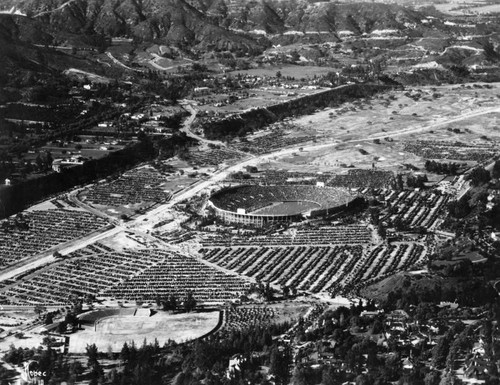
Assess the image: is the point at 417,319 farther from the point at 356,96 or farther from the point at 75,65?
the point at 75,65

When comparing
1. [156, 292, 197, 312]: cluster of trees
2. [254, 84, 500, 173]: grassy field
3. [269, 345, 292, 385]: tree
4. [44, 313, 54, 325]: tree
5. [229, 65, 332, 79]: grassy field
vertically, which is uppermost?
[269, 345, 292, 385]: tree

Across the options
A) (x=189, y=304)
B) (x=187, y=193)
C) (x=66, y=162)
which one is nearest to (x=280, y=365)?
(x=189, y=304)

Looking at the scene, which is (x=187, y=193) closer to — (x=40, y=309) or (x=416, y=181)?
(x=416, y=181)

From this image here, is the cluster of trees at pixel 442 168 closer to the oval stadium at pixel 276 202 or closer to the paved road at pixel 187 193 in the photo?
the oval stadium at pixel 276 202

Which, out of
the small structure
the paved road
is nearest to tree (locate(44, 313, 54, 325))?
the paved road

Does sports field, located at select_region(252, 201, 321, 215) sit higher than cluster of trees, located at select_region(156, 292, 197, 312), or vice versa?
cluster of trees, located at select_region(156, 292, 197, 312)

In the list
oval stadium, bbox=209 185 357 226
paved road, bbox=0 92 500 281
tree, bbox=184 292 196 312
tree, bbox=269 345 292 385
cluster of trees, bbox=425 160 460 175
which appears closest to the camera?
tree, bbox=269 345 292 385

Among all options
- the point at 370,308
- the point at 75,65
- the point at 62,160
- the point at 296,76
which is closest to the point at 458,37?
the point at 296,76

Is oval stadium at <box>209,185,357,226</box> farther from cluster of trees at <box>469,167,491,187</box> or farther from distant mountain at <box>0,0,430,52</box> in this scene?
distant mountain at <box>0,0,430,52</box>

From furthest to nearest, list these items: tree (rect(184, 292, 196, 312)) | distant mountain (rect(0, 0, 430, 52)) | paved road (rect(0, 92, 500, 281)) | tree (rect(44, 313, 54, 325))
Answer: distant mountain (rect(0, 0, 430, 52)) → paved road (rect(0, 92, 500, 281)) → tree (rect(184, 292, 196, 312)) → tree (rect(44, 313, 54, 325))
